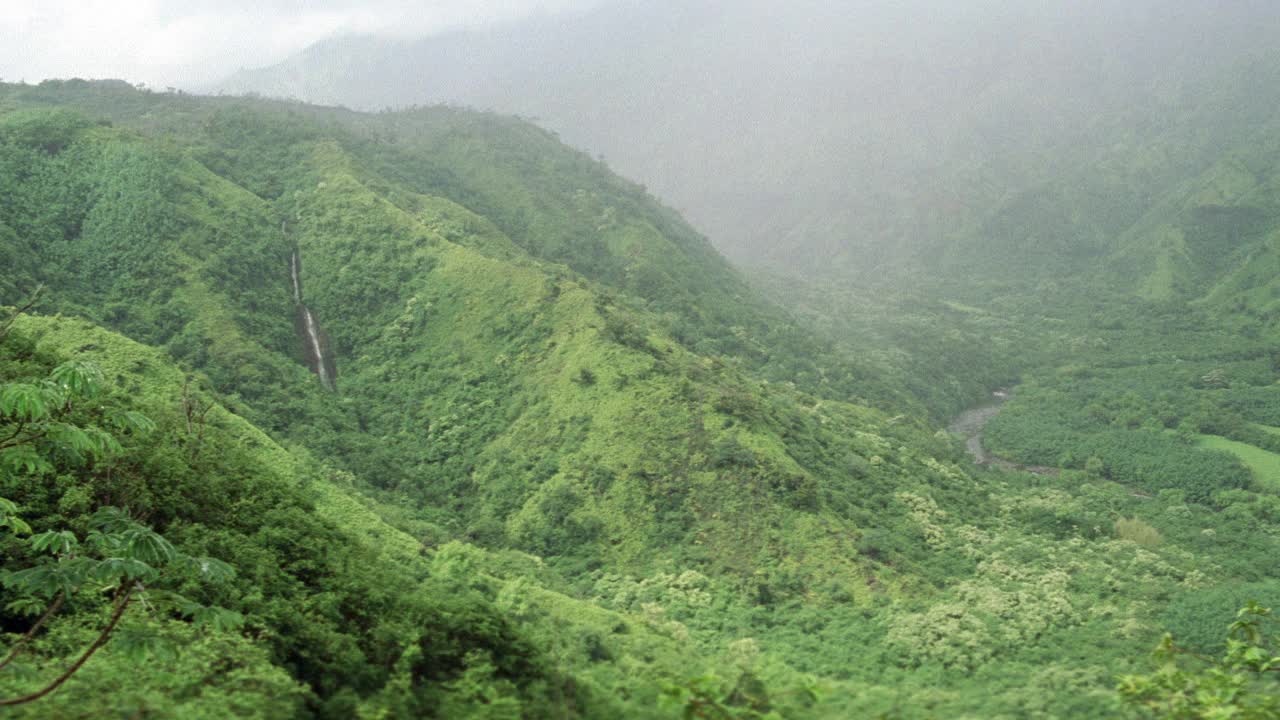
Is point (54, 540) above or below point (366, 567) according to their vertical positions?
above

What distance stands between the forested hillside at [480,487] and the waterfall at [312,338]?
0.26 meters

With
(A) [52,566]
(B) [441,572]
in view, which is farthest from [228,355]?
(A) [52,566]

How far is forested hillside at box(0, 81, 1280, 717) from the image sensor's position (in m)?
9.55

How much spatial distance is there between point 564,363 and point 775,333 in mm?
41199

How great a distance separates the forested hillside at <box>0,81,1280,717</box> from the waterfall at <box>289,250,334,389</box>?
0.85ft

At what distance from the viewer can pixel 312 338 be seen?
50625 millimetres

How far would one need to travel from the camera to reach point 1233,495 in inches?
2197

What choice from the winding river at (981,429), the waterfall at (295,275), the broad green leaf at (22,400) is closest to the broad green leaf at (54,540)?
the broad green leaf at (22,400)

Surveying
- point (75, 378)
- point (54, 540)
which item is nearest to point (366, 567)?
point (54, 540)

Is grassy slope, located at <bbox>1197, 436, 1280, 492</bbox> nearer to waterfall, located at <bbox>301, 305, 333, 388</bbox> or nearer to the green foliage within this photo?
the green foliage

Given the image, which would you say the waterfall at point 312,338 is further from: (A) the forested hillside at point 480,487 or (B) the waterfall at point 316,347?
(A) the forested hillside at point 480,487

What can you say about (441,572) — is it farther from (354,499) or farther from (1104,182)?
(1104,182)

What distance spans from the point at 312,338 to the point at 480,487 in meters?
21.3

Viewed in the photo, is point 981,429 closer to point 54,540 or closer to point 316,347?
point 316,347
